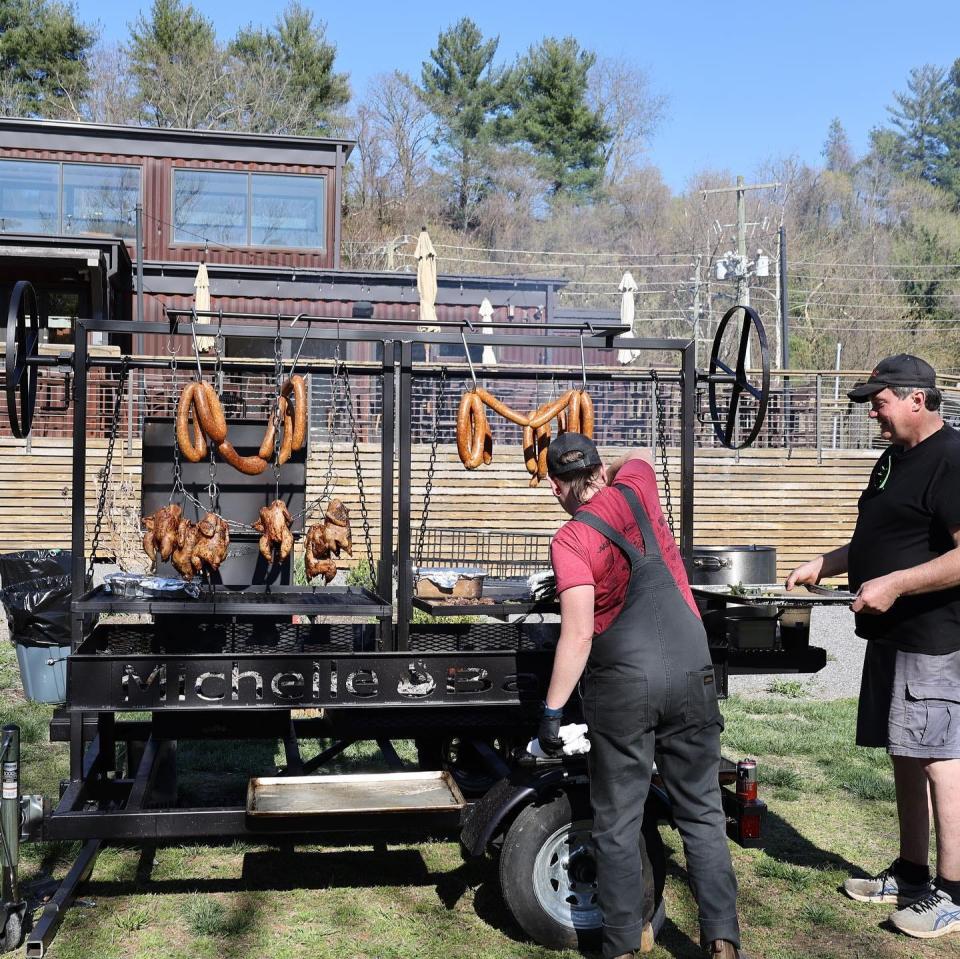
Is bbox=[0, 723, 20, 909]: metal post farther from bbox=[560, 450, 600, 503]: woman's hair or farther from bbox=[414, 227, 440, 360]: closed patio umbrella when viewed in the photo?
bbox=[414, 227, 440, 360]: closed patio umbrella

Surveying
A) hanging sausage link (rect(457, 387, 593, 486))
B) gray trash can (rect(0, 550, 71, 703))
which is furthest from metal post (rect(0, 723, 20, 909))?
gray trash can (rect(0, 550, 71, 703))

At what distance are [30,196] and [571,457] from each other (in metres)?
21.8

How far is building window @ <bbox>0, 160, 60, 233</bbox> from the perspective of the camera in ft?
74.9

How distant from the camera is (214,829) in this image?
456 centimetres

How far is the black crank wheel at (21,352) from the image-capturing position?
16.7ft

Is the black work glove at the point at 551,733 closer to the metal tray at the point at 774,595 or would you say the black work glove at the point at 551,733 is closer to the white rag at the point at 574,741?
the white rag at the point at 574,741

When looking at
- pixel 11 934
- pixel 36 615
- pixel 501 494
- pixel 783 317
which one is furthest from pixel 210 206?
pixel 11 934

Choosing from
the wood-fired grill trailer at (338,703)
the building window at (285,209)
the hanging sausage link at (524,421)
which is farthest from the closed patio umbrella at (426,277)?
the hanging sausage link at (524,421)

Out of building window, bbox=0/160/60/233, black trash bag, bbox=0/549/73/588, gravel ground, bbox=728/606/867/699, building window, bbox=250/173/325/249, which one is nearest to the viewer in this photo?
black trash bag, bbox=0/549/73/588

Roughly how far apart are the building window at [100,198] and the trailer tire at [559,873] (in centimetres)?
2110

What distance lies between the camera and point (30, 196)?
23031 mm

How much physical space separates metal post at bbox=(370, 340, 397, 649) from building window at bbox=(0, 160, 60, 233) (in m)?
19.6

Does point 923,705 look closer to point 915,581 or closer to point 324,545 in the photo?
point 915,581

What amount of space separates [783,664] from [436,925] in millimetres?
2004
